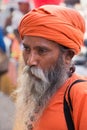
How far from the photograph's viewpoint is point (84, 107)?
2.35 metres

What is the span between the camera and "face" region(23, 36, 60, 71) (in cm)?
254

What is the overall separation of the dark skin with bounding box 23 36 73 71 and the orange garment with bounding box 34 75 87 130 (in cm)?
17

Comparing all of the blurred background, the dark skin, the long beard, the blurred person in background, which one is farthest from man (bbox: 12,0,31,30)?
the dark skin

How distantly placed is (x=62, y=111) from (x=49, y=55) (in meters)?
0.34

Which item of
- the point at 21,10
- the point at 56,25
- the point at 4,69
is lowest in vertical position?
the point at 4,69

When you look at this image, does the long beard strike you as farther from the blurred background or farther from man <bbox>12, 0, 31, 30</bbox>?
man <bbox>12, 0, 31, 30</bbox>

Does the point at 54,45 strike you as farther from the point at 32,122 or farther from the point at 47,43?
the point at 32,122

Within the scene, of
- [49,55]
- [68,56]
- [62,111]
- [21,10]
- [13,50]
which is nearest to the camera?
[62,111]

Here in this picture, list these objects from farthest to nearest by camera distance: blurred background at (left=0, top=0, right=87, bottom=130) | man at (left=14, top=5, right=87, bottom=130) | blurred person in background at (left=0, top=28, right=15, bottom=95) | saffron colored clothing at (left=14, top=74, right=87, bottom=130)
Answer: blurred person in background at (left=0, top=28, right=15, bottom=95)
blurred background at (left=0, top=0, right=87, bottom=130)
man at (left=14, top=5, right=87, bottom=130)
saffron colored clothing at (left=14, top=74, right=87, bottom=130)

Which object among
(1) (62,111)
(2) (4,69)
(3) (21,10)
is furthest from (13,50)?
(1) (62,111)

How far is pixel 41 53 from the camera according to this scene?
8.36ft

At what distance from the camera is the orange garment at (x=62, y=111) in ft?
7.70

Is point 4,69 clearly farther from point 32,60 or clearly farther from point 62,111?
point 62,111

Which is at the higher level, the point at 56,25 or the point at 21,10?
the point at 56,25
